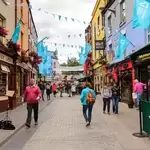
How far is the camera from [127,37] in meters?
24.4

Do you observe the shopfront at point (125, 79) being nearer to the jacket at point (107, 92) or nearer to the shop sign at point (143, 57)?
the shop sign at point (143, 57)

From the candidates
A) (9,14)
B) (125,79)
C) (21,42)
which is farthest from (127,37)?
(21,42)

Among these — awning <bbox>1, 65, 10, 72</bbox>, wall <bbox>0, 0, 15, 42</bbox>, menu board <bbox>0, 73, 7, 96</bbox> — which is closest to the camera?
awning <bbox>1, 65, 10, 72</bbox>

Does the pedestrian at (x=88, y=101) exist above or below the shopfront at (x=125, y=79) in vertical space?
below

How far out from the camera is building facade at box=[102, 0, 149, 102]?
2233 cm

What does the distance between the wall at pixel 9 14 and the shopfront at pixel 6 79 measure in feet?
6.24

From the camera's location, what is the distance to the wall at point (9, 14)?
20641 millimetres

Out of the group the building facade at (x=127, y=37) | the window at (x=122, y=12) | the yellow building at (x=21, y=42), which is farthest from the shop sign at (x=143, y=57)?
the yellow building at (x=21, y=42)

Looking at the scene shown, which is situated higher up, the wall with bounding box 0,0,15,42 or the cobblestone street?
the wall with bounding box 0,0,15,42

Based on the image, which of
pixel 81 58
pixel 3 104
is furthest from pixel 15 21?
pixel 81 58

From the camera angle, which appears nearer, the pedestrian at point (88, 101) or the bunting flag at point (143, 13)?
the pedestrian at point (88, 101)

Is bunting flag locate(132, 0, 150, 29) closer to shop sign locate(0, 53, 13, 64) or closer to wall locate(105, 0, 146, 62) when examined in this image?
wall locate(105, 0, 146, 62)

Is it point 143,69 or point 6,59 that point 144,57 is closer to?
point 143,69

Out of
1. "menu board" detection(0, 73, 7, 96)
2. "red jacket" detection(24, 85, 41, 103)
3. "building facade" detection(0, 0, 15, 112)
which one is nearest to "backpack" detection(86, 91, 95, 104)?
"red jacket" detection(24, 85, 41, 103)
